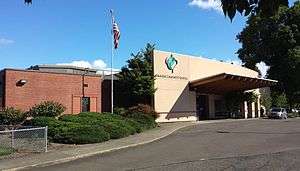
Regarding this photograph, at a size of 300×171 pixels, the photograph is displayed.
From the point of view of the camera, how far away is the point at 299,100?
71.2 m

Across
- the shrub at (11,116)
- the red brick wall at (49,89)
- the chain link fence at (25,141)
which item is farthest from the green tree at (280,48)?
the chain link fence at (25,141)

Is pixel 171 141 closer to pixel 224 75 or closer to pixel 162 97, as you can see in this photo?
pixel 162 97

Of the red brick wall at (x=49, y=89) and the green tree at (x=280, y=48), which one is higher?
the green tree at (x=280, y=48)

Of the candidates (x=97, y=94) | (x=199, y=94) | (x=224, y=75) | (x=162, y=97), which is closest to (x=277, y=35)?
(x=199, y=94)

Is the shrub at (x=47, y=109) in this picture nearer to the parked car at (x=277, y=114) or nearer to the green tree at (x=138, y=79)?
the green tree at (x=138, y=79)

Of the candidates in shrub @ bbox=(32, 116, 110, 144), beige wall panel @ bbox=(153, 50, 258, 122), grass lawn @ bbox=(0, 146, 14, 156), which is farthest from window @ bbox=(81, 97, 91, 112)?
grass lawn @ bbox=(0, 146, 14, 156)

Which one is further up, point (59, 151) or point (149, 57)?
point (149, 57)

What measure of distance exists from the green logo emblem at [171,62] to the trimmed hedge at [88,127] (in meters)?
10.1

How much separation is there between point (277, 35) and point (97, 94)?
38.3m

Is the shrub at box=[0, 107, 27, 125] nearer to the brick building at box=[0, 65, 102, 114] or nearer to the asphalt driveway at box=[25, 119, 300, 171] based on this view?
the brick building at box=[0, 65, 102, 114]

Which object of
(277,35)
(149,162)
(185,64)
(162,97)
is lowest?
(149,162)

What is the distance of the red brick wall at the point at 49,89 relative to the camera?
32.0m

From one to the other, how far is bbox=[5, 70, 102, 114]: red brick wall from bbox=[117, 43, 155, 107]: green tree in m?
2.33

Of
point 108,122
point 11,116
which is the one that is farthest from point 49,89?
point 108,122
